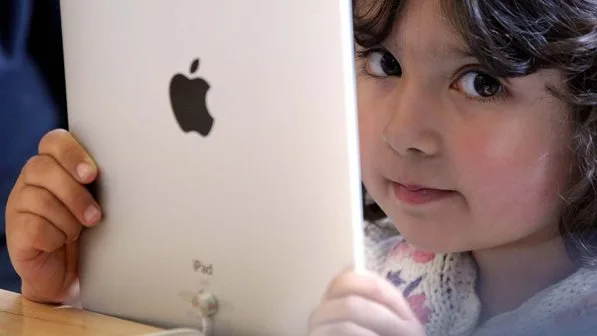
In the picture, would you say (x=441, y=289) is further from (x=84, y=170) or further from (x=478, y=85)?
(x=84, y=170)

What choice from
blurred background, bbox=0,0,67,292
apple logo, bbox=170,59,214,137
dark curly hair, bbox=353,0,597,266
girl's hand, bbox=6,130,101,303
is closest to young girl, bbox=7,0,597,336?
dark curly hair, bbox=353,0,597,266

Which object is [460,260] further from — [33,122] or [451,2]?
[33,122]

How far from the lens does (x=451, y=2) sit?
44 cm

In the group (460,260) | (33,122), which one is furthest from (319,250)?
(33,122)

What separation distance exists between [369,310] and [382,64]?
15 cm

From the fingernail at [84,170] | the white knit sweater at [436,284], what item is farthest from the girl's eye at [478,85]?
the fingernail at [84,170]

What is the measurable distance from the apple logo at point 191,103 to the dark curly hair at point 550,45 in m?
0.18

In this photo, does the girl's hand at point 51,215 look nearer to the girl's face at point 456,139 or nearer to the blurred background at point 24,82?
the blurred background at point 24,82

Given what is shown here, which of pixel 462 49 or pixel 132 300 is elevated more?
pixel 462 49

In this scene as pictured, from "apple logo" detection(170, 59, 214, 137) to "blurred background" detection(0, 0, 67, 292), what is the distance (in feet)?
0.65

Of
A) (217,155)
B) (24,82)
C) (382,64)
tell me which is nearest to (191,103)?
(217,155)

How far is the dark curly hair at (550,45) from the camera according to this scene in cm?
42

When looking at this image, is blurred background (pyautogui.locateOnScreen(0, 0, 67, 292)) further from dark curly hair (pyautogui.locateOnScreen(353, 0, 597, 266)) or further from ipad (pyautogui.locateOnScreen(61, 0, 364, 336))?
dark curly hair (pyautogui.locateOnScreen(353, 0, 597, 266))

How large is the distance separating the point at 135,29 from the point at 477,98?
0.25 meters
